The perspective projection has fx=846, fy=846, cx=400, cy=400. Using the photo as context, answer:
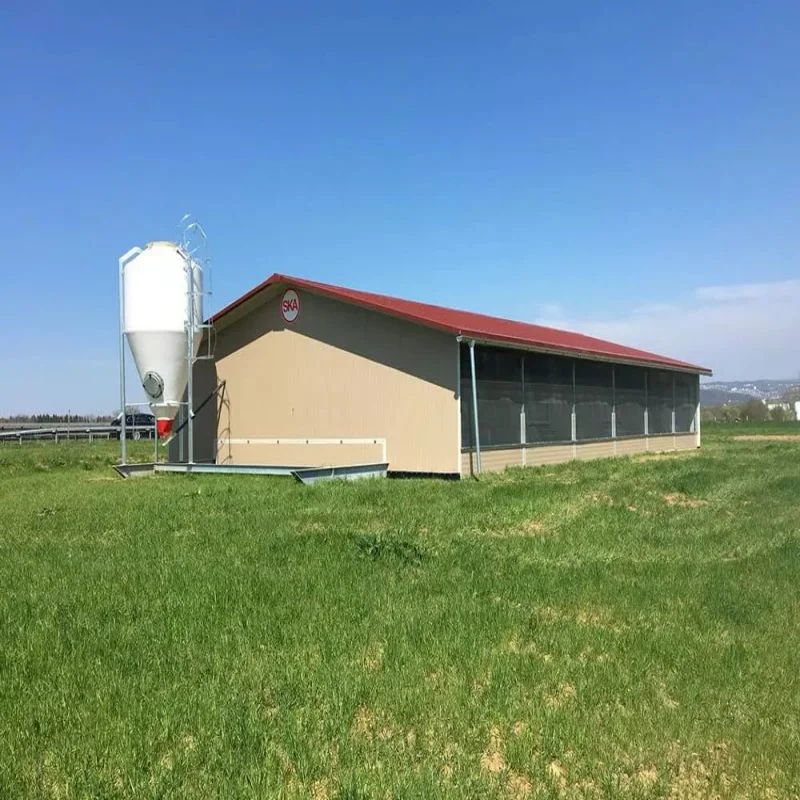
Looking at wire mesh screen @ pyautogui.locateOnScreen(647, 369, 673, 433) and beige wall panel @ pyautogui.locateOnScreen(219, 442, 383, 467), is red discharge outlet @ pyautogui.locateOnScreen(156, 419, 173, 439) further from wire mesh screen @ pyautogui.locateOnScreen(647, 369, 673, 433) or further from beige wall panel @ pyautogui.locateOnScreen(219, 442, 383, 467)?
wire mesh screen @ pyautogui.locateOnScreen(647, 369, 673, 433)

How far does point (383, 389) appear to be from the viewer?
18.9m

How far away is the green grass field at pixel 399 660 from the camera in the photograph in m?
4.05

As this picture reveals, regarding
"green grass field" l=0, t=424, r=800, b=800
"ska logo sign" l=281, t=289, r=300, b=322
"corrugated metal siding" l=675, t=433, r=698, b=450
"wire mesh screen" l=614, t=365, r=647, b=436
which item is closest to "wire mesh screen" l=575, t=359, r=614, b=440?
"wire mesh screen" l=614, t=365, r=647, b=436

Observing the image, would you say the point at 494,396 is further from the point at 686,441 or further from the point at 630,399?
the point at 686,441

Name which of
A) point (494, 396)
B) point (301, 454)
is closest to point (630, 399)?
point (494, 396)

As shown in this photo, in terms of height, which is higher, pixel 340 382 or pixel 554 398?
pixel 340 382

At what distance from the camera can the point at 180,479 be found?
1803cm

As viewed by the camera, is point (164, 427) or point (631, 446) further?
point (631, 446)

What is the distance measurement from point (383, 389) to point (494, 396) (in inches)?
100

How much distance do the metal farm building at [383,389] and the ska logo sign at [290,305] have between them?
0.03m

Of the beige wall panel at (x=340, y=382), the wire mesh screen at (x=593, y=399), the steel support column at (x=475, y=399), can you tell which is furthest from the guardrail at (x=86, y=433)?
the steel support column at (x=475, y=399)

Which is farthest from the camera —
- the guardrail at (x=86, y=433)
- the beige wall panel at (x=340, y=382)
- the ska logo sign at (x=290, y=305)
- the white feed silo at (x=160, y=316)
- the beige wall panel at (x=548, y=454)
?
the guardrail at (x=86, y=433)

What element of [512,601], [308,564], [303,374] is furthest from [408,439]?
[512,601]

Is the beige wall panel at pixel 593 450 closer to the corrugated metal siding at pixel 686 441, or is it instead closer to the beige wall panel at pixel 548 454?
the beige wall panel at pixel 548 454
